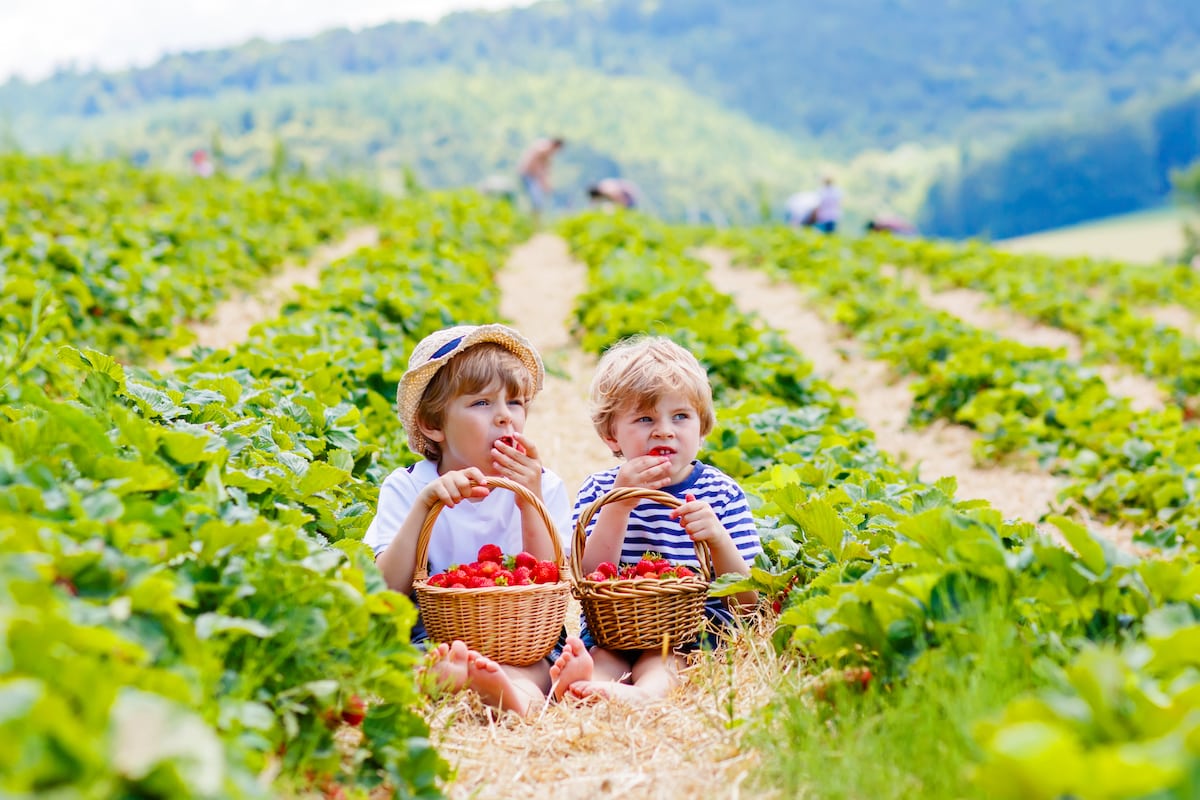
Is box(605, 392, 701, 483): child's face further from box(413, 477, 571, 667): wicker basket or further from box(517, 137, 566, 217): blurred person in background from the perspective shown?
box(517, 137, 566, 217): blurred person in background

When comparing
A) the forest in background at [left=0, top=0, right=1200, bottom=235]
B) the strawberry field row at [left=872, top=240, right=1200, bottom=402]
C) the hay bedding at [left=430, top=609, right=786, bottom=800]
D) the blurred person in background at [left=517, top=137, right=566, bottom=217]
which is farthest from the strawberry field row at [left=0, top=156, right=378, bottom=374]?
the forest in background at [left=0, top=0, right=1200, bottom=235]

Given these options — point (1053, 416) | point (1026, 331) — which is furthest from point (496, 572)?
point (1026, 331)

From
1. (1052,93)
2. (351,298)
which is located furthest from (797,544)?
(1052,93)

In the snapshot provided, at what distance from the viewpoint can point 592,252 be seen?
46.3 feet

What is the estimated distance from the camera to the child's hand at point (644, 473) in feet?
10.9

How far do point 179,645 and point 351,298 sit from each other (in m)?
5.81

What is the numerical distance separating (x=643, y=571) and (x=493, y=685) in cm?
67

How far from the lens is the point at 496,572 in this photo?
3164mm

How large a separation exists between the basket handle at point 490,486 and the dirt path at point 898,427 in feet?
8.61

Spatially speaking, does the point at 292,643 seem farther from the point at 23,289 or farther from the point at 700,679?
the point at 23,289

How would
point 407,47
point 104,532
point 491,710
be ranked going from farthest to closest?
point 407,47 < point 491,710 < point 104,532

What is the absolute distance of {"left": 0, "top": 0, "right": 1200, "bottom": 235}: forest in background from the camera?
98.9 metres

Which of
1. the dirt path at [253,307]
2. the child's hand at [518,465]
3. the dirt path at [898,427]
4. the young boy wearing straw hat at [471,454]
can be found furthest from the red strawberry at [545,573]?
the dirt path at [253,307]

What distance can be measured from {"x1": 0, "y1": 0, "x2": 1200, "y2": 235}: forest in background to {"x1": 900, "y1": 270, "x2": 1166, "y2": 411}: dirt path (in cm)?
6127
